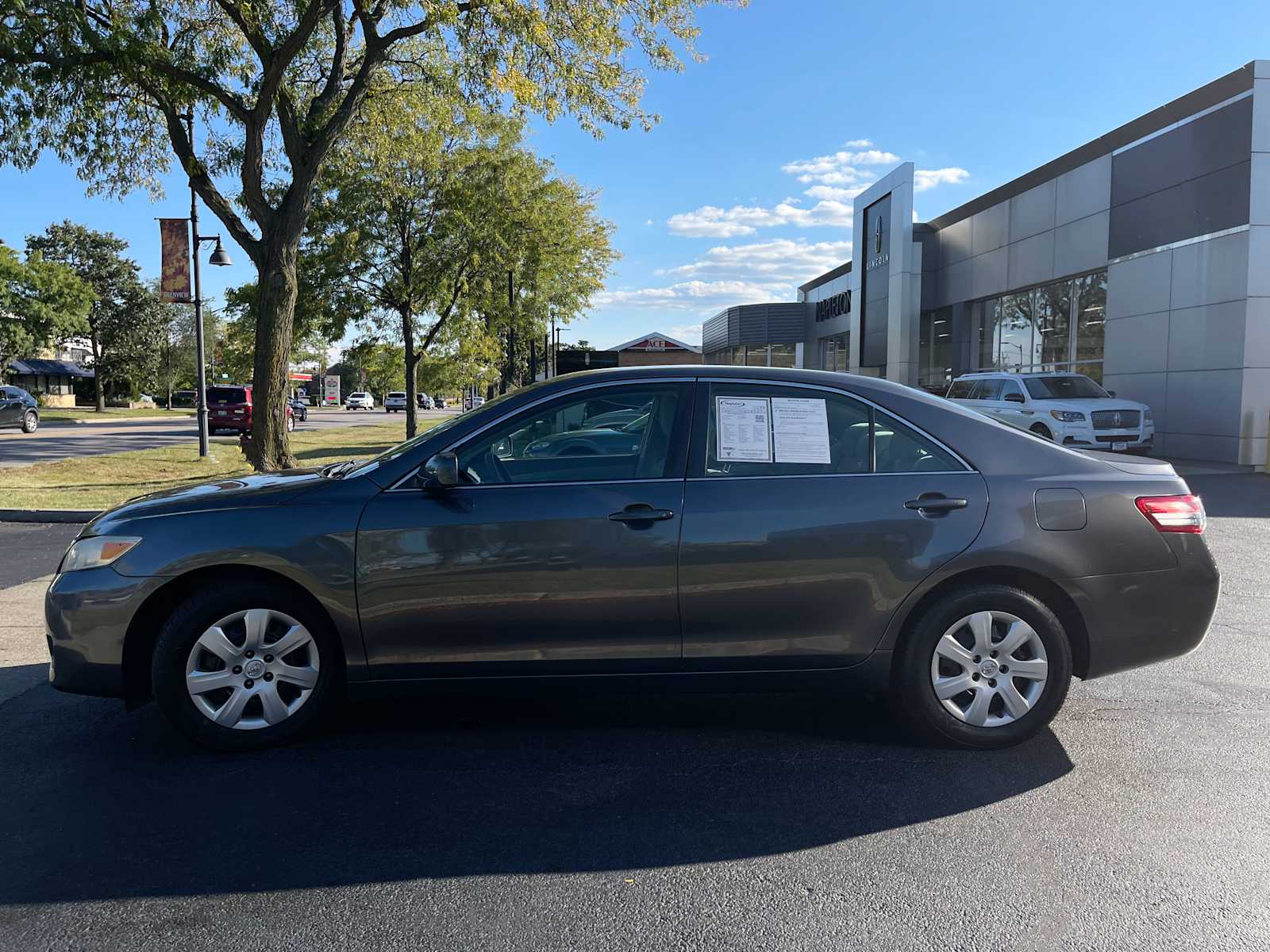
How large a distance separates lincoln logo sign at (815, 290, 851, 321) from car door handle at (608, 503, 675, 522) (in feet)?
115

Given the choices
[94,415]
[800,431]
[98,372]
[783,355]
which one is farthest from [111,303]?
[800,431]

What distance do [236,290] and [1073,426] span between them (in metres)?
21.0

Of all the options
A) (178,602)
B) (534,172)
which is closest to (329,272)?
(534,172)

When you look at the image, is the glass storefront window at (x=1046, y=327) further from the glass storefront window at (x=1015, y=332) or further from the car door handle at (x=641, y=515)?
the car door handle at (x=641, y=515)

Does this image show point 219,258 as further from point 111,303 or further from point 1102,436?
point 111,303

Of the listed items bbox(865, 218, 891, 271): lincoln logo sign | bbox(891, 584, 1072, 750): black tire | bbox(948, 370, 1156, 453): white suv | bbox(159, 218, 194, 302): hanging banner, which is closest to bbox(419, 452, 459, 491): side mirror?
bbox(891, 584, 1072, 750): black tire

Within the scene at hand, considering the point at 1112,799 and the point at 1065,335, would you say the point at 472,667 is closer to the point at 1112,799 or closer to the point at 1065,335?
the point at 1112,799

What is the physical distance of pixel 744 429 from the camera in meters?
3.96

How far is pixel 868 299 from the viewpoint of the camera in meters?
32.9

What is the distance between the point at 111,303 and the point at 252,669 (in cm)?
6277

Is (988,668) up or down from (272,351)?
down

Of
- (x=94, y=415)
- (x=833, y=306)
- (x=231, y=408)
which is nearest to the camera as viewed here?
(x=231, y=408)

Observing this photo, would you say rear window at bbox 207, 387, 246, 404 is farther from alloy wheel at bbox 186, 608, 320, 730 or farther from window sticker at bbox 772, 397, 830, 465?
window sticker at bbox 772, 397, 830, 465

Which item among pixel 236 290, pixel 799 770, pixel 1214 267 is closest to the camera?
pixel 799 770
